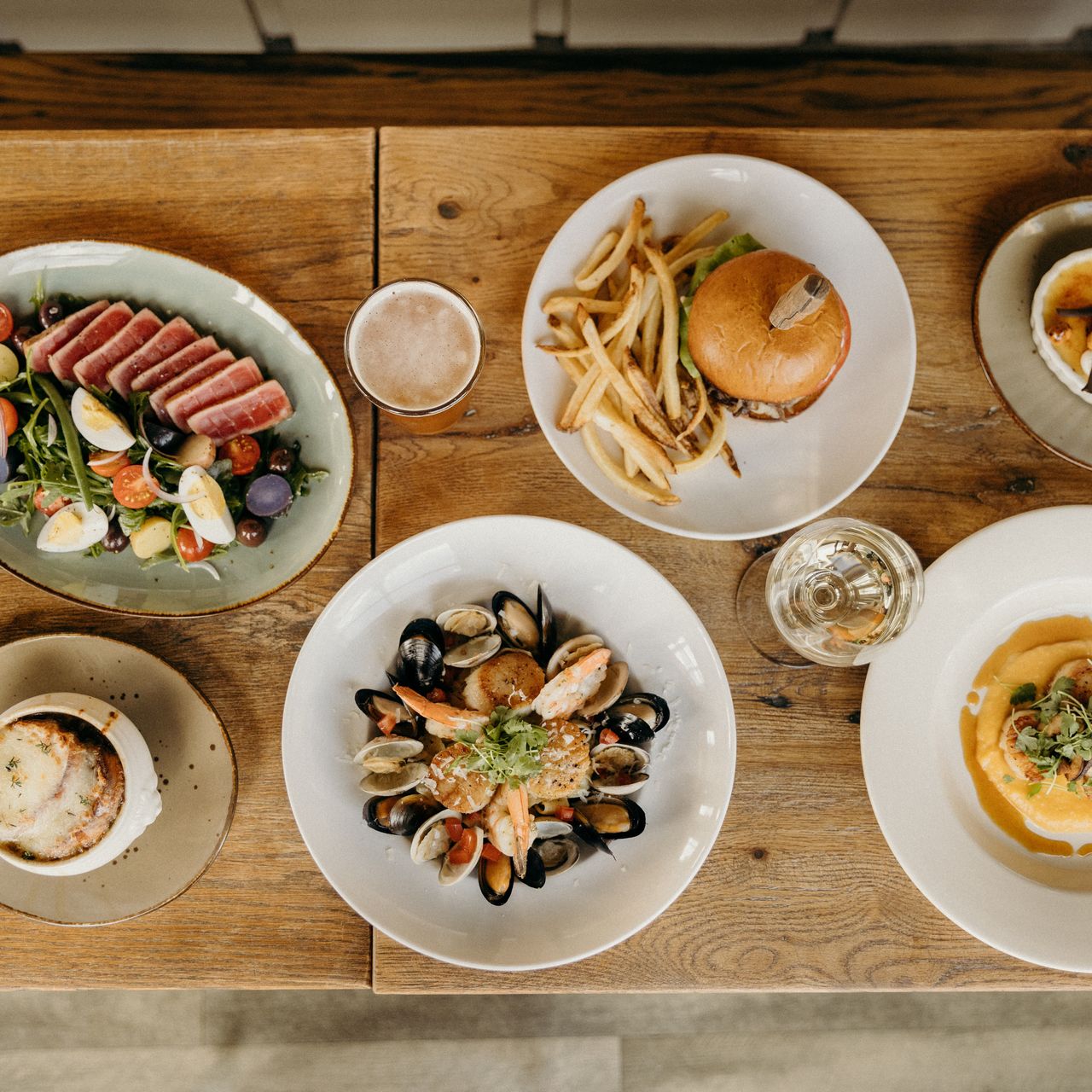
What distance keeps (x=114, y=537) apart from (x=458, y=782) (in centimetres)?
89

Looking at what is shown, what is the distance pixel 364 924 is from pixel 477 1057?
1627mm

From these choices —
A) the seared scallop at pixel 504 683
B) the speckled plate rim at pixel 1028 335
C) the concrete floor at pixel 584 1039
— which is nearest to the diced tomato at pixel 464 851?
the seared scallop at pixel 504 683

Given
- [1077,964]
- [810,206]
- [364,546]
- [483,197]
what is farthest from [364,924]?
[810,206]

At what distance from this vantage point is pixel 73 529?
65.4 inches

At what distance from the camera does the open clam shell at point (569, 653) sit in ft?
5.53

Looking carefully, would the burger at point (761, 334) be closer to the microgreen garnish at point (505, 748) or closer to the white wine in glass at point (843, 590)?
the white wine in glass at point (843, 590)

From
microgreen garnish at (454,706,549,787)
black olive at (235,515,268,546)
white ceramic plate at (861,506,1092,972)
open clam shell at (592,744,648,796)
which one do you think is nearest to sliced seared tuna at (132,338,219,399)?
black olive at (235,515,268,546)

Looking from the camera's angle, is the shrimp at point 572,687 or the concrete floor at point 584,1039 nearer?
the shrimp at point 572,687

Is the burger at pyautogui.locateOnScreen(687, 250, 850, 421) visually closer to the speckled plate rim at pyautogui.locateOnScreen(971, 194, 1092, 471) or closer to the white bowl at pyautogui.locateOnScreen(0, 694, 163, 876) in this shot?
the speckled plate rim at pyautogui.locateOnScreen(971, 194, 1092, 471)

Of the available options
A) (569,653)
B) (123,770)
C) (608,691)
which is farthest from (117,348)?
(608,691)

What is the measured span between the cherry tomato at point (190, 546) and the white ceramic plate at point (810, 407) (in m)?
0.76

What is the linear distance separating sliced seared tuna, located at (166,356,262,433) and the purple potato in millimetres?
198

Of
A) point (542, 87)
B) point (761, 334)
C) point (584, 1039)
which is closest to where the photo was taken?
point (761, 334)

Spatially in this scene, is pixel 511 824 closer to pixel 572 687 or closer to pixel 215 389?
pixel 572 687
